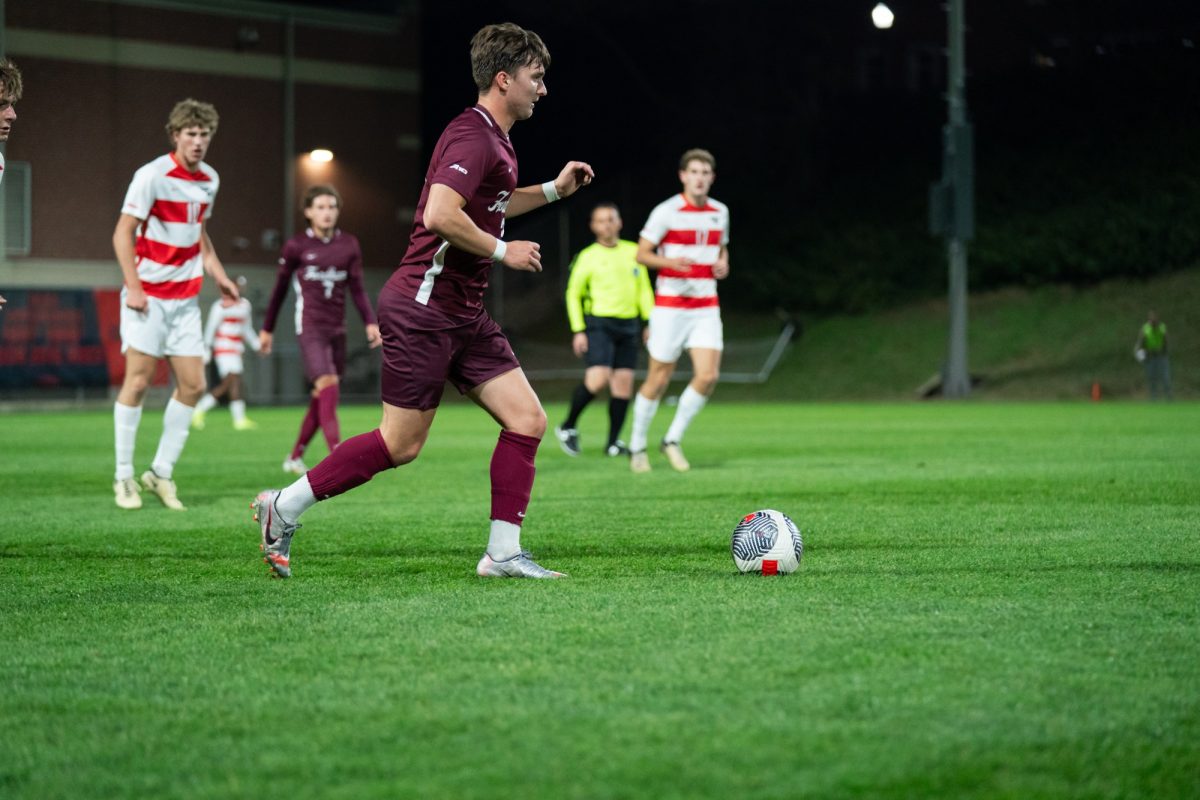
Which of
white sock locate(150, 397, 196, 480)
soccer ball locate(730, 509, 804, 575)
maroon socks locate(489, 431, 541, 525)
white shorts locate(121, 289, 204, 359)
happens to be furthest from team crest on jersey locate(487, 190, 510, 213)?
white sock locate(150, 397, 196, 480)

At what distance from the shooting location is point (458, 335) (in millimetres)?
5906

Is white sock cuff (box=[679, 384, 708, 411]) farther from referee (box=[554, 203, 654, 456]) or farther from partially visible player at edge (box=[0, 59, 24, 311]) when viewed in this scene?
partially visible player at edge (box=[0, 59, 24, 311])

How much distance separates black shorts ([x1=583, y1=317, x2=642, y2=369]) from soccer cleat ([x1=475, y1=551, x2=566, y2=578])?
27.2 ft

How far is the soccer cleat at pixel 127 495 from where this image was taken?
358 inches

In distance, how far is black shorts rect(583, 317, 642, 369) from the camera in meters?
14.2

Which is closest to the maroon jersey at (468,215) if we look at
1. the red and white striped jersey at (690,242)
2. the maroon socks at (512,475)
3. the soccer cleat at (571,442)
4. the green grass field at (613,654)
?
the maroon socks at (512,475)

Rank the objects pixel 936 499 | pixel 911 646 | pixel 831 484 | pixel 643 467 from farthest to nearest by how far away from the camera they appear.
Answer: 1. pixel 643 467
2. pixel 831 484
3. pixel 936 499
4. pixel 911 646

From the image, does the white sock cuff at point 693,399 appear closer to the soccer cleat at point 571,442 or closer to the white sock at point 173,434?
the soccer cleat at point 571,442

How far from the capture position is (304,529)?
778 centimetres

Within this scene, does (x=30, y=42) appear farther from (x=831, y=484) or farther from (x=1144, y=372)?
(x=831, y=484)

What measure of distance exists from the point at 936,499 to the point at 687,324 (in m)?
3.58

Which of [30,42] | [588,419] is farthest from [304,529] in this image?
[30,42]

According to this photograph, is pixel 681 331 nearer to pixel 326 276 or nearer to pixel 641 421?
pixel 641 421

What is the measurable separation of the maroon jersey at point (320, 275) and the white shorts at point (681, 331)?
2.29m
